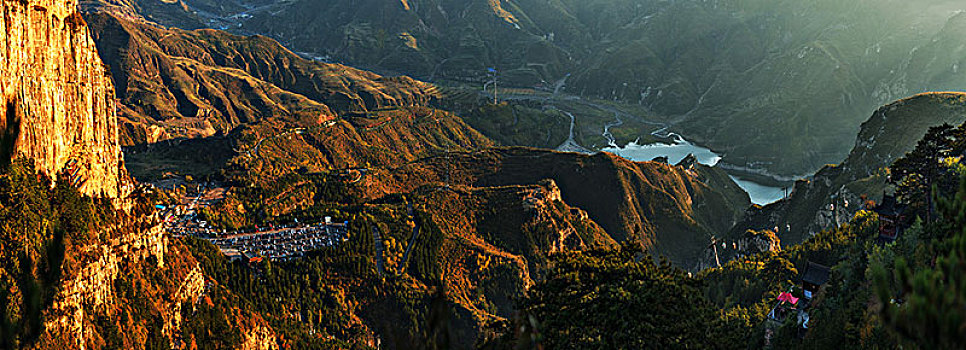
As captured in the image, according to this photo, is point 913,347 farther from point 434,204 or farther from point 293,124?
point 293,124

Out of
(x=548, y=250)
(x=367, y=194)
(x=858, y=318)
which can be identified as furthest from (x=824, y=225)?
(x=367, y=194)

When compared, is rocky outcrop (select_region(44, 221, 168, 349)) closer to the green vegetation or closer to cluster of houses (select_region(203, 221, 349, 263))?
the green vegetation

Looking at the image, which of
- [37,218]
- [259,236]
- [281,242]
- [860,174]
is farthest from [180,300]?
[860,174]

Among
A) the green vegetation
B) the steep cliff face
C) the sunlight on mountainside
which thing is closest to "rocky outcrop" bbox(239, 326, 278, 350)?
the sunlight on mountainside

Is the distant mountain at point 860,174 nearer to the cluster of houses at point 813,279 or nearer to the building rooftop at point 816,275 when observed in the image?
the cluster of houses at point 813,279

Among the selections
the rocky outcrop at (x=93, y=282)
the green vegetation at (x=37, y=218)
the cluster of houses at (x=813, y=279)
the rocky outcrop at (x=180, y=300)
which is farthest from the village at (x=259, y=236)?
the cluster of houses at (x=813, y=279)
